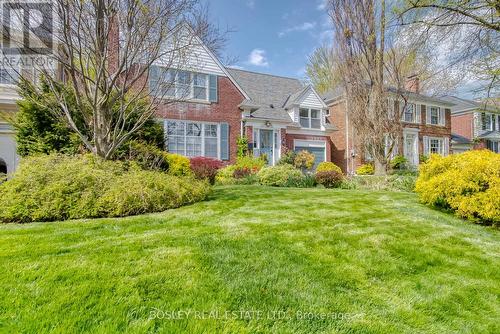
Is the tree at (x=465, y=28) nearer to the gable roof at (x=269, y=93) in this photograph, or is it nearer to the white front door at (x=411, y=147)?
the gable roof at (x=269, y=93)

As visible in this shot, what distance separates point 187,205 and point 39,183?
278 centimetres

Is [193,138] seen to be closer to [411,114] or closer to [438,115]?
[411,114]

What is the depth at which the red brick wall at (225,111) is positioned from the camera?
14266 millimetres

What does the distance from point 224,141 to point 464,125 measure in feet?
87.7

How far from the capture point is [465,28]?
352 inches

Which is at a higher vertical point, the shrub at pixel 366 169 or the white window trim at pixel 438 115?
the white window trim at pixel 438 115

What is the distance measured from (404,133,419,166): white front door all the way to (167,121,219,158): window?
16140 mm

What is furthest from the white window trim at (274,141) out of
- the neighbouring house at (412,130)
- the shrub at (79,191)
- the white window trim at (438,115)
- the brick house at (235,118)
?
the white window trim at (438,115)

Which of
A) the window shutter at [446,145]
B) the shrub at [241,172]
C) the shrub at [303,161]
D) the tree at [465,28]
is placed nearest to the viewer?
the tree at [465,28]

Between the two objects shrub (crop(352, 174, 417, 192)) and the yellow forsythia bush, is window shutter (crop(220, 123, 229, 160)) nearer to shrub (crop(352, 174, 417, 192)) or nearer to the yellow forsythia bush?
shrub (crop(352, 174, 417, 192))

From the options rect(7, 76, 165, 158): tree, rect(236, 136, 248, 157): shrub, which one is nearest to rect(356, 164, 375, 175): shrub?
rect(236, 136, 248, 157): shrub

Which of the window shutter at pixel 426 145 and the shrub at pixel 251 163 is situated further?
the window shutter at pixel 426 145

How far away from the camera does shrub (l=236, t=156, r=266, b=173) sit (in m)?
13.9

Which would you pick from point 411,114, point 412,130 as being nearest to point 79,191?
point 412,130
